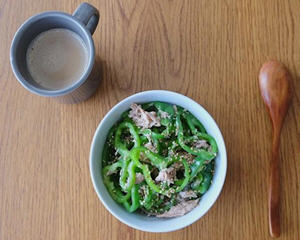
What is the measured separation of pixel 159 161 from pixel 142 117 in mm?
114

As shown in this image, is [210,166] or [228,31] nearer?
[210,166]

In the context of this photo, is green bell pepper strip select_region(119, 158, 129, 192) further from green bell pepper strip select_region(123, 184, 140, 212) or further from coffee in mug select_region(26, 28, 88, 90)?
coffee in mug select_region(26, 28, 88, 90)

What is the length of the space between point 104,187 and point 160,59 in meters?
0.36

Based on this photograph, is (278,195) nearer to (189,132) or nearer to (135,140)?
(189,132)

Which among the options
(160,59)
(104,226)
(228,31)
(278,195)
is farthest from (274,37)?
(104,226)

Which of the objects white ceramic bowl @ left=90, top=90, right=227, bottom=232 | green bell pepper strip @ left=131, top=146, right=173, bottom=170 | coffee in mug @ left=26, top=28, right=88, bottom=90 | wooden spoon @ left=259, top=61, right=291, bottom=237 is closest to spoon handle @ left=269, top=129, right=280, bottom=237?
wooden spoon @ left=259, top=61, right=291, bottom=237

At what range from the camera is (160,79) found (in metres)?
1.05

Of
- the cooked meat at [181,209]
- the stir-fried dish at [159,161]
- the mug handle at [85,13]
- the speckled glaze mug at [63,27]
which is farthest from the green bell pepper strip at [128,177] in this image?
the mug handle at [85,13]

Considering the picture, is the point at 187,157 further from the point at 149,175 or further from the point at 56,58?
the point at 56,58

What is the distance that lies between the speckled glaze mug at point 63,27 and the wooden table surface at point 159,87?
0.41 ft

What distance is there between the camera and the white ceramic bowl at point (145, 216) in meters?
0.89

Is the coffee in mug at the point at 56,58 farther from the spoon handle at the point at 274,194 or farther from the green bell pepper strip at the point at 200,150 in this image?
the spoon handle at the point at 274,194

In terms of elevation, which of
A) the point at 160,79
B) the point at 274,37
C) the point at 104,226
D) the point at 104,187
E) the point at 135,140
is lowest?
the point at 104,226

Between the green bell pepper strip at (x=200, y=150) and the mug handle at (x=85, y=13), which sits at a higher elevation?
the mug handle at (x=85, y=13)
